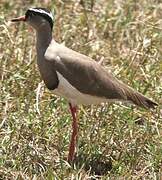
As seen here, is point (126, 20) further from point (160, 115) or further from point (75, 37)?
point (160, 115)

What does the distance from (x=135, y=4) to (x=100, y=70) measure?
2.80 meters

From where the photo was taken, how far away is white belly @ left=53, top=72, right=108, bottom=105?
591 centimetres

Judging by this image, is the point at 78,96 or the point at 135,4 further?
the point at 135,4

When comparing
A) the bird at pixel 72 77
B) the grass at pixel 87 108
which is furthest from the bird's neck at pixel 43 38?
the grass at pixel 87 108

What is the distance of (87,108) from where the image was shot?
22.5 ft

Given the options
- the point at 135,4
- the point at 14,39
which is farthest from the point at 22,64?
the point at 135,4

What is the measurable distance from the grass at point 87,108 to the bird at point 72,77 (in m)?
0.28

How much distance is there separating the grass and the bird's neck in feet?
2.43

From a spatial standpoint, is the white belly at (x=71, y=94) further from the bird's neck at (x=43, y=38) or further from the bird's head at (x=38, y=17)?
the bird's head at (x=38, y=17)

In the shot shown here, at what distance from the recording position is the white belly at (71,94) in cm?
591

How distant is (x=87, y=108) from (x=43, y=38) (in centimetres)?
101

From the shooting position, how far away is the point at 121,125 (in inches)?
259

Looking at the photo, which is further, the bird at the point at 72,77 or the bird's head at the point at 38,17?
the bird's head at the point at 38,17

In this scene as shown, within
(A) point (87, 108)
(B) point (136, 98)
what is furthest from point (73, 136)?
(A) point (87, 108)
